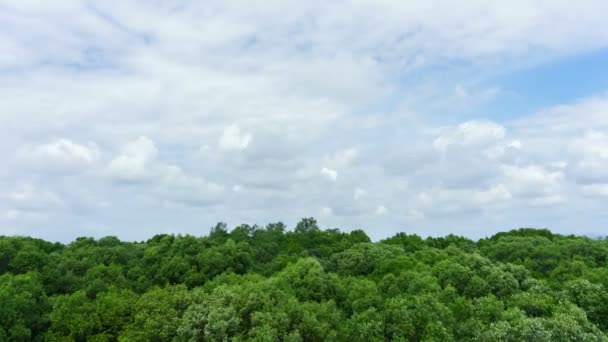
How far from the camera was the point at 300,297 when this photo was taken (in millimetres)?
54625

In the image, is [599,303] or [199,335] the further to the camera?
[599,303]

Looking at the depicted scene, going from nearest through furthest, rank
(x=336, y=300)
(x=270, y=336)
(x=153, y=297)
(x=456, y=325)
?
1. (x=270, y=336)
2. (x=456, y=325)
3. (x=153, y=297)
4. (x=336, y=300)

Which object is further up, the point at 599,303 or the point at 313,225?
the point at 313,225

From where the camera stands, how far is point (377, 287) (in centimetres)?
5800

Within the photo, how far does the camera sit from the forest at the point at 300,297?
4428 centimetres

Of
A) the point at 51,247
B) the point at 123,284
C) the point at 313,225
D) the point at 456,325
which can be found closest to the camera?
the point at 456,325

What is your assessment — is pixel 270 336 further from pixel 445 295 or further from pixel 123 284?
pixel 123 284

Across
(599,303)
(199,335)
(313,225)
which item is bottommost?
(199,335)

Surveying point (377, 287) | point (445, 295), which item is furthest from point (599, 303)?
point (377, 287)

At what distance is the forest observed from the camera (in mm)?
44281

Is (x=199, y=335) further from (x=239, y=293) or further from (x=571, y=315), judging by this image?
(x=571, y=315)

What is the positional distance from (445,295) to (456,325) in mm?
6975

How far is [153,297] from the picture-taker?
52250 mm

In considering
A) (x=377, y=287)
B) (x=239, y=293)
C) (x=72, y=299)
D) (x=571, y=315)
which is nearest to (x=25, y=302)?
(x=72, y=299)
